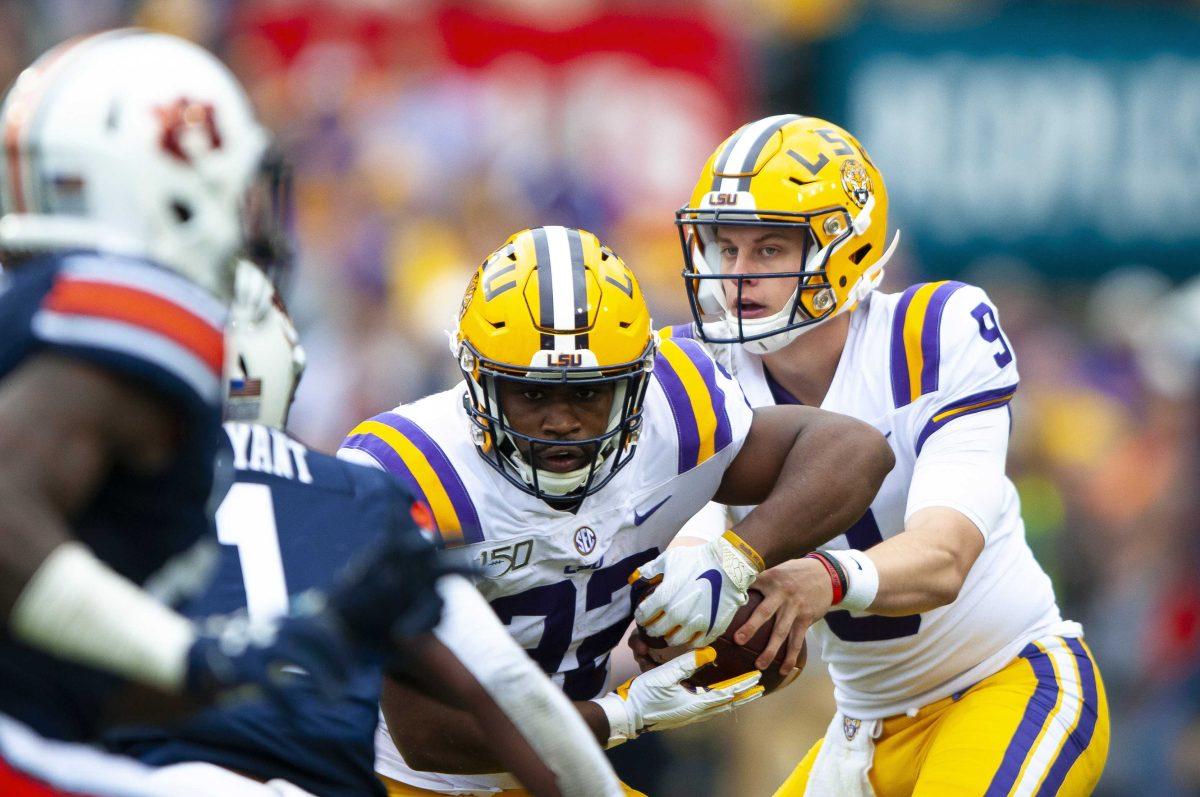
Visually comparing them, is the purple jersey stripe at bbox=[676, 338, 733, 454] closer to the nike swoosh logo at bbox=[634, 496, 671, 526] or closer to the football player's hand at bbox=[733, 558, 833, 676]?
the nike swoosh logo at bbox=[634, 496, 671, 526]

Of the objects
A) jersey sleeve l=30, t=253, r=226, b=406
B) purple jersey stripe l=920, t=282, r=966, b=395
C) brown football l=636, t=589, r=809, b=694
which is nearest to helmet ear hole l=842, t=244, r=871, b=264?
purple jersey stripe l=920, t=282, r=966, b=395

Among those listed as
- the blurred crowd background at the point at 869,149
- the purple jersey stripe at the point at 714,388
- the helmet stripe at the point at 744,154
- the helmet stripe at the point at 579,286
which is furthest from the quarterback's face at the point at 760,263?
the blurred crowd background at the point at 869,149

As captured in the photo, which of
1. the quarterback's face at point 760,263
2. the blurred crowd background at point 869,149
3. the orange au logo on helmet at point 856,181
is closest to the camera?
the quarterback's face at point 760,263

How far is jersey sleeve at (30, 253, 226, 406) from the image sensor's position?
2.15 meters

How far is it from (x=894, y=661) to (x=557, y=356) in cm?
136

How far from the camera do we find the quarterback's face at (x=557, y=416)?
3561mm

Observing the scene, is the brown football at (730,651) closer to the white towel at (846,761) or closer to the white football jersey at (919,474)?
the white football jersey at (919,474)

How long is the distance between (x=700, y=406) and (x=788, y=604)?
50 centimetres

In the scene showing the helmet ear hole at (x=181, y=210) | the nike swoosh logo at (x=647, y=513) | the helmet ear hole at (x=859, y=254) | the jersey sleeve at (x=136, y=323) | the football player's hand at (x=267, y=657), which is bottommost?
the nike swoosh logo at (x=647, y=513)

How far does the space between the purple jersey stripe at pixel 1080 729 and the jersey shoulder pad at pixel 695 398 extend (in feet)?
3.70

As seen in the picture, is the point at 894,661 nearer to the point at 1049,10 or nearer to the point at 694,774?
the point at 694,774

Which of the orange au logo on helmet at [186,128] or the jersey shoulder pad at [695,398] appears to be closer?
the orange au logo on helmet at [186,128]

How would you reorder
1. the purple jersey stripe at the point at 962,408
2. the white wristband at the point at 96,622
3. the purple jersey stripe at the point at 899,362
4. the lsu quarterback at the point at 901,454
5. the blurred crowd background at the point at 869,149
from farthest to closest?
the blurred crowd background at the point at 869,149
the purple jersey stripe at the point at 899,362
the purple jersey stripe at the point at 962,408
the lsu quarterback at the point at 901,454
the white wristband at the point at 96,622

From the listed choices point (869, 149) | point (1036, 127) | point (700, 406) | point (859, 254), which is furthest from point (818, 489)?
point (1036, 127)
